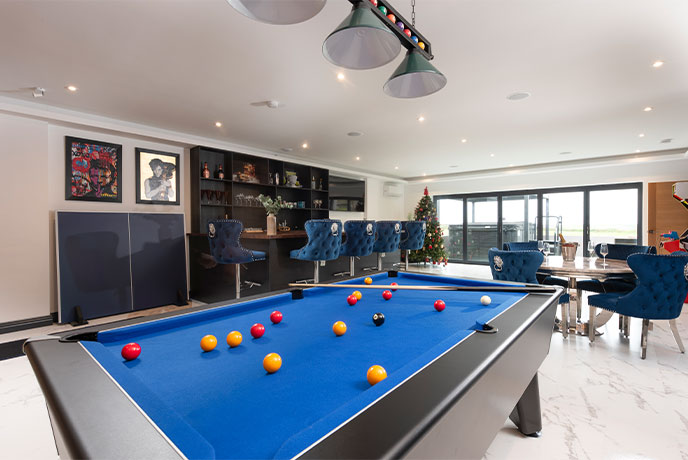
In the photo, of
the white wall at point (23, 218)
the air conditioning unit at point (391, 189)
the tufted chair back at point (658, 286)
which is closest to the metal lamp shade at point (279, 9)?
the tufted chair back at point (658, 286)

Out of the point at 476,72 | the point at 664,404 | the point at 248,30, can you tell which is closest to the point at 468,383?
the point at 664,404

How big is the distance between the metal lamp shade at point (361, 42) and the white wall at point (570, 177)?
7219 mm

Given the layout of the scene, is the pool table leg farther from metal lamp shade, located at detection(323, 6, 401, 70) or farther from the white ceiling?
the white ceiling

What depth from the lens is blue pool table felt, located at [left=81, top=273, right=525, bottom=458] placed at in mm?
611

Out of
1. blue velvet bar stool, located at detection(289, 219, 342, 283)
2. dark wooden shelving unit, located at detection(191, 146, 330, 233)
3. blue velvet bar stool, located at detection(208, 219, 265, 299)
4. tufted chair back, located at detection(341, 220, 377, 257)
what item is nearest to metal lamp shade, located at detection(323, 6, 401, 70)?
blue velvet bar stool, located at detection(289, 219, 342, 283)

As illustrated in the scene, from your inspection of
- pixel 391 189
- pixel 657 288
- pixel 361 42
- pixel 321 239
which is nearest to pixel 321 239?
pixel 321 239

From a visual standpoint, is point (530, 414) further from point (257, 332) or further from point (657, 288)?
point (657, 288)

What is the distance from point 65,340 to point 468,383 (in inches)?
47.8

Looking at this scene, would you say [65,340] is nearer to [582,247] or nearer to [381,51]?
[381,51]

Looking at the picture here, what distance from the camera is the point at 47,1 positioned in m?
2.06

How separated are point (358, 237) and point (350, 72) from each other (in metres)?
2.04

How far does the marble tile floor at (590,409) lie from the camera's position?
165 cm

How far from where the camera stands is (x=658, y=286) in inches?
108

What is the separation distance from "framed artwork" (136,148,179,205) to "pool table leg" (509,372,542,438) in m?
5.10
